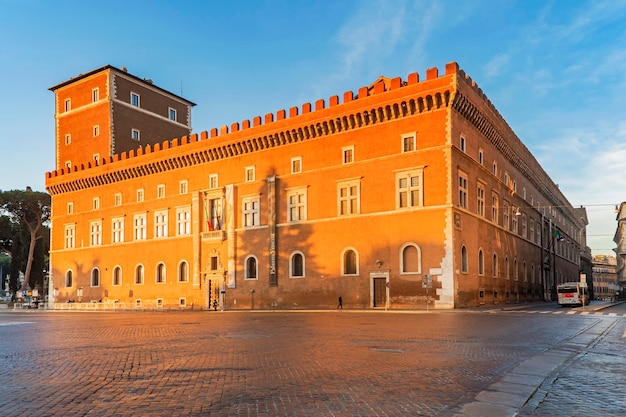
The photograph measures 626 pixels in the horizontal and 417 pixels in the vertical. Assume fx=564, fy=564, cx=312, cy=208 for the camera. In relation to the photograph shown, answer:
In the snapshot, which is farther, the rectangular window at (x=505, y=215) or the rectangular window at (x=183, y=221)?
the rectangular window at (x=183, y=221)

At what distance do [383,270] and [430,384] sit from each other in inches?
1155

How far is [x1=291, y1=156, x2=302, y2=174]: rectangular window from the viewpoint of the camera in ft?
Answer: 140

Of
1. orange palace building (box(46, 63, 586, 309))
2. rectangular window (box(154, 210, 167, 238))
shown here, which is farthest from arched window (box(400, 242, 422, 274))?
rectangular window (box(154, 210, 167, 238))

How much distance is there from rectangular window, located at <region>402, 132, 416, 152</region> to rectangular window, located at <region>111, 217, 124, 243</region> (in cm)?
3118

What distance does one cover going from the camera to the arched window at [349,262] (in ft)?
129

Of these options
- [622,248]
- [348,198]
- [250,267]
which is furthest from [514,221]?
[622,248]

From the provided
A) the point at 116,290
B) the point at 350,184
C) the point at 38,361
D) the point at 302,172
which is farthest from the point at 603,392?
the point at 116,290

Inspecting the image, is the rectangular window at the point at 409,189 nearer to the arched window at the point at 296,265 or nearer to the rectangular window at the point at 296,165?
the rectangular window at the point at 296,165

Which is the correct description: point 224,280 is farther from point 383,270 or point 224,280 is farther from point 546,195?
point 546,195

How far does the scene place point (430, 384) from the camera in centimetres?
851

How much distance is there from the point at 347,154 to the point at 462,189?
27.5ft

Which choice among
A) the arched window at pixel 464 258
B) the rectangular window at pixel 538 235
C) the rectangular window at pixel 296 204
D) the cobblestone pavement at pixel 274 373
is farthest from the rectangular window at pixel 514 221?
the cobblestone pavement at pixel 274 373

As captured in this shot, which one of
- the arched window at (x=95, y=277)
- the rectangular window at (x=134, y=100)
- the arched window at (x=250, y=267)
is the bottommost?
the arched window at (x=95, y=277)

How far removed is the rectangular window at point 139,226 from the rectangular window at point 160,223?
1.58 m
